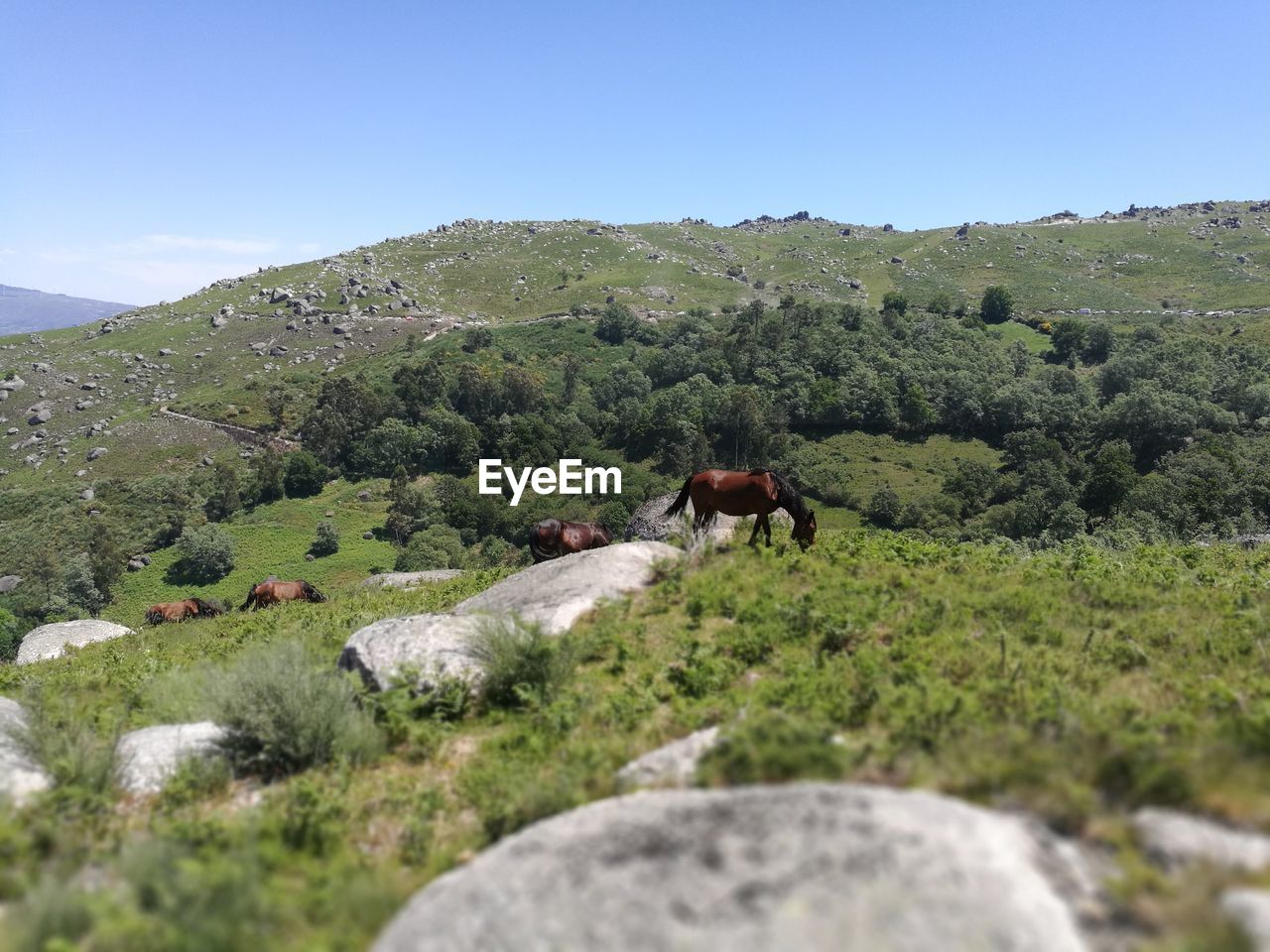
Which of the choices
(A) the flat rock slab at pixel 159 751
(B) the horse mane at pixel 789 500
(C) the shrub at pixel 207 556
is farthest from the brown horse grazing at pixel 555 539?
(C) the shrub at pixel 207 556

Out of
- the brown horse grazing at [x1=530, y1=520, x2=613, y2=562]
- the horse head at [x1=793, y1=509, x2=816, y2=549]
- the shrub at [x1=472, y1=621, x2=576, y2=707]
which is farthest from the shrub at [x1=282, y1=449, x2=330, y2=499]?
the shrub at [x1=472, y1=621, x2=576, y2=707]

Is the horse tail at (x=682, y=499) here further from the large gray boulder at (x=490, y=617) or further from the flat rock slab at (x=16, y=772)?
the flat rock slab at (x=16, y=772)

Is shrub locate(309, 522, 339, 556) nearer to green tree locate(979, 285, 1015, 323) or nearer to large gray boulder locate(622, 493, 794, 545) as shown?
large gray boulder locate(622, 493, 794, 545)

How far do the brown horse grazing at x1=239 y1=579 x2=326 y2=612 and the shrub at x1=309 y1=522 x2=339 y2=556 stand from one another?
47104 millimetres

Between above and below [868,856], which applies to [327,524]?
below

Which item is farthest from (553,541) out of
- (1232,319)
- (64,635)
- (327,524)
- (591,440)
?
(1232,319)

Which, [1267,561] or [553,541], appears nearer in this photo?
[1267,561]

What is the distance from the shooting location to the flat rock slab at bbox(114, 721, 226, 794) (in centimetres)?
637

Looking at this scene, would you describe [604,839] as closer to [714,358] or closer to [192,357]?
[714,358]

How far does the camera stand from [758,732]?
16.4ft

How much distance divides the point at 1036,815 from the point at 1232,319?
16904 centimetres

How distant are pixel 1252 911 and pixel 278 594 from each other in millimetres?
30399

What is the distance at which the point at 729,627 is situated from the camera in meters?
9.82

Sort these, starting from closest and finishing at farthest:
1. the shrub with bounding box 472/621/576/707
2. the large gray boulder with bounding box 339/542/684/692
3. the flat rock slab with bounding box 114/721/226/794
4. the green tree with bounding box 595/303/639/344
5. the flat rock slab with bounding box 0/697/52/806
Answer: the flat rock slab with bounding box 0/697/52/806 → the flat rock slab with bounding box 114/721/226/794 → the shrub with bounding box 472/621/576/707 → the large gray boulder with bounding box 339/542/684/692 → the green tree with bounding box 595/303/639/344
